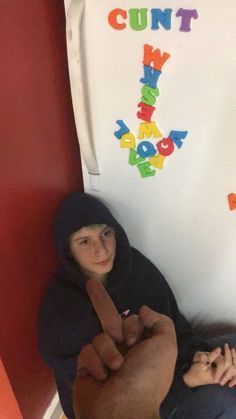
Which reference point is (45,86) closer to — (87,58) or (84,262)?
(87,58)

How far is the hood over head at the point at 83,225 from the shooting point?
3.21 feet

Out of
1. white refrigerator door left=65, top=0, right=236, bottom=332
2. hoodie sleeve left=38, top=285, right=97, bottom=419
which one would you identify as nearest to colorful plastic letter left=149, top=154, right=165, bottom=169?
white refrigerator door left=65, top=0, right=236, bottom=332

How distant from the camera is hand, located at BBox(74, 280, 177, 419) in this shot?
51 cm

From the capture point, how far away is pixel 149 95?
2.88ft

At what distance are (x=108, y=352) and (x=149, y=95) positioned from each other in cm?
53

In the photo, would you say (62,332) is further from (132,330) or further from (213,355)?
(132,330)

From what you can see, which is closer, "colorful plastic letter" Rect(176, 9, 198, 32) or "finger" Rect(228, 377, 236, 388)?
"colorful plastic letter" Rect(176, 9, 198, 32)

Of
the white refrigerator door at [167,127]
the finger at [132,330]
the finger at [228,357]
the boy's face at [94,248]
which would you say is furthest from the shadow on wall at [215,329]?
the finger at [132,330]

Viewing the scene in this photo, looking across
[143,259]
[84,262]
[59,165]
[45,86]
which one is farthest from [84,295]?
[45,86]

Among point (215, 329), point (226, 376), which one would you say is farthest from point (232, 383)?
point (215, 329)

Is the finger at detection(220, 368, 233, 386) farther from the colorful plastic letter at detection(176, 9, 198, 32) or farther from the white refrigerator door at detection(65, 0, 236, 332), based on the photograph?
the colorful plastic letter at detection(176, 9, 198, 32)

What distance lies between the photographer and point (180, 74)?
83 cm

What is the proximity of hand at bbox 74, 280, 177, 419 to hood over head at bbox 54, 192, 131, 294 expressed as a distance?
0.42 m

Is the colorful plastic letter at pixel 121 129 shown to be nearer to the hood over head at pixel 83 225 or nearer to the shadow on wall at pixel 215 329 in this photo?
the hood over head at pixel 83 225
